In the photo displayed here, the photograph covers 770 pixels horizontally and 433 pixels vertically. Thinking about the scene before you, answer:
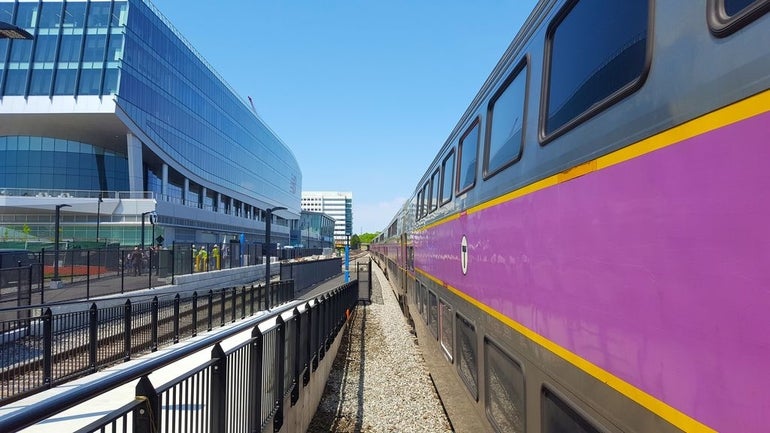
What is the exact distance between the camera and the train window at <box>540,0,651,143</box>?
7.18 feet

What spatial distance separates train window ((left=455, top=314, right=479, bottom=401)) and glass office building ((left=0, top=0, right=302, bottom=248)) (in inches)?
1802

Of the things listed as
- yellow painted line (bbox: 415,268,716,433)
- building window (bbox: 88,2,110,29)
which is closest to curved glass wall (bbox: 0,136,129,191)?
building window (bbox: 88,2,110,29)

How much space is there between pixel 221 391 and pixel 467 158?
3.64 m

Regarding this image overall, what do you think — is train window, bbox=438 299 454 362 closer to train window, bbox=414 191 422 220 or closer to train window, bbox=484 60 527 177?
train window, bbox=484 60 527 177

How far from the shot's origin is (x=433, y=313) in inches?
344

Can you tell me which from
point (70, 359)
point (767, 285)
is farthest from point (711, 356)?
point (70, 359)

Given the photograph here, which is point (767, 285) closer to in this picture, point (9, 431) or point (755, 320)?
point (755, 320)

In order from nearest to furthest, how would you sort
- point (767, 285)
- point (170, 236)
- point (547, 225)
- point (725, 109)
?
point (767, 285) < point (725, 109) < point (547, 225) < point (170, 236)

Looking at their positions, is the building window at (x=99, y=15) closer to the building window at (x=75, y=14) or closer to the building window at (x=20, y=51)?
the building window at (x=75, y=14)

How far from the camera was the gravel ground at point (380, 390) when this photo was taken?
7488mm

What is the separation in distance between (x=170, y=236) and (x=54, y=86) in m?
17.9

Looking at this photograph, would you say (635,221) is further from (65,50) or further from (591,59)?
(65,50)

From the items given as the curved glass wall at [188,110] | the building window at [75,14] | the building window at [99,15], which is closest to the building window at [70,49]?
the building window at [75,14]

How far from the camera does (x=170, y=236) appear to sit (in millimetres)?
53875
